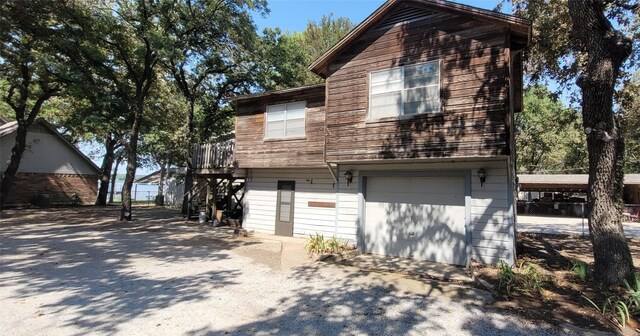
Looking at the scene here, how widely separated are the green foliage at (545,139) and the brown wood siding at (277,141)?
23.3 metres

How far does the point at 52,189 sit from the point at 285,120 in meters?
21.2

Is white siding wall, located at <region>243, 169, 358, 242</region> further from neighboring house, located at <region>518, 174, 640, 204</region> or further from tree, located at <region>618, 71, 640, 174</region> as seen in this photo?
neighboring house, located at <region>518, 174, 640, 204</region>

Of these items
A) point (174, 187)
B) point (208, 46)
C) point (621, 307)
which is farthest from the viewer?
point (174, 187)

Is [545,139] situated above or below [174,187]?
above

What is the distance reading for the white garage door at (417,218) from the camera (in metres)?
8.98

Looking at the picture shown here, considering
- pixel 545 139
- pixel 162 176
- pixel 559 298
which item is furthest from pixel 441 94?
pixel 162 176

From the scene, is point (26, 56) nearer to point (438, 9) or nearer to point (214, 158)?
point (214, 158)

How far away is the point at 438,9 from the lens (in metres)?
8.71

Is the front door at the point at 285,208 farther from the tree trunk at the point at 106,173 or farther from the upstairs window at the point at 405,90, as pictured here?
the tree trunk at the point at 106,173

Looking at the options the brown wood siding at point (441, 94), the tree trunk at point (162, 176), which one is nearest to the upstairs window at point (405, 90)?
the brown wood siding at point (441, 94)

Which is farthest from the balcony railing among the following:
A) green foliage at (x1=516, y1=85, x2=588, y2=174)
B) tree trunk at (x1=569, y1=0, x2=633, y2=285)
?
green foliage at (x1=516, y1=85, x2=588, y2=174)

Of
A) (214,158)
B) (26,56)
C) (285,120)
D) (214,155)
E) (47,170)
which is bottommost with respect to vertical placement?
(47,170)

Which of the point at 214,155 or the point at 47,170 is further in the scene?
the point at 47,170

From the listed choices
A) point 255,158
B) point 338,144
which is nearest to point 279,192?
point 255,158
